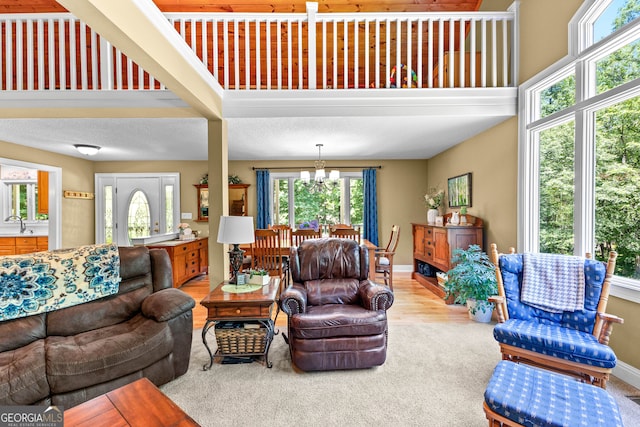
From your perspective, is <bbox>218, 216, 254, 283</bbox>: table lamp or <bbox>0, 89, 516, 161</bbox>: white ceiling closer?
<bbox>218, 216, 254, 283</bbox>: table lamp

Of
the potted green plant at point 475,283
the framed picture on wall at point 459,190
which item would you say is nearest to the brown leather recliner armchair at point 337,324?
the potted green plant at point 475,283

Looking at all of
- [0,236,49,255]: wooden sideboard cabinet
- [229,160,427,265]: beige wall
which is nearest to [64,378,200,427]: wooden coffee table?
[229,160,427,265]: beige wall

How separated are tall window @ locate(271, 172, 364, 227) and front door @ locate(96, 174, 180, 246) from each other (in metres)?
2.13

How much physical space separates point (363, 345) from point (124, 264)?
2.16 metres

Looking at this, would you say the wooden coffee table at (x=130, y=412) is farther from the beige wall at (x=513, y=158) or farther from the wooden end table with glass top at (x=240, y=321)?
the beige wall at (x=513, y=158)

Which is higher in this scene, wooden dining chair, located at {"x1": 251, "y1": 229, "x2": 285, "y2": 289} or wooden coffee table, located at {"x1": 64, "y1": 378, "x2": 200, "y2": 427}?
wooden dining chair, located at {"x1": 251, "y1": 229, "x2": 285, "y2": 289}

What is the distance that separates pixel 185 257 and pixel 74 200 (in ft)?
8.78

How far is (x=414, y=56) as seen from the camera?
5047 millimetres

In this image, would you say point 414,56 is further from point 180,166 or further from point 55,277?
point 55,277

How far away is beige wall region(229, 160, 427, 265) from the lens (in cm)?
601

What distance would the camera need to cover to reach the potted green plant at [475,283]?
3.19 metres

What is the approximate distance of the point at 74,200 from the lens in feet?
17.9

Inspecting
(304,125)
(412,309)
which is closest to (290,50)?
(304,125)

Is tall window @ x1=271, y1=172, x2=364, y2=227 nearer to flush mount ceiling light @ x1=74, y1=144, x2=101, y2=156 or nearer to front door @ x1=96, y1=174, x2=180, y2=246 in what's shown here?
front door @ x1=96, y1=174, x2=180, y2=246
